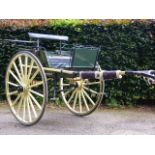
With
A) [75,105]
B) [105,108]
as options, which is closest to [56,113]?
[75,105]

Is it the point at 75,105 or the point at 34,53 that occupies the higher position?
the point at 34,53

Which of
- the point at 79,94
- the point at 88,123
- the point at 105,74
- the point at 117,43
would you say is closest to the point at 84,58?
the point at 105,74

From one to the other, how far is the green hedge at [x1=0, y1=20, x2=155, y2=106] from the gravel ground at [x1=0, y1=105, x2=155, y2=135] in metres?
0.39

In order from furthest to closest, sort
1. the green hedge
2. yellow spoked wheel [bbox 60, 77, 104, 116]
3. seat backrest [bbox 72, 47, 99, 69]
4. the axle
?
the green hedge < yellow spoked wheel [bbox 60, 77, 104, 116] < seat backrest [bbox 72, 47, 99, 69] < the axle

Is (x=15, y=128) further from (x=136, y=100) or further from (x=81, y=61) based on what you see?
(x=136, y=100)

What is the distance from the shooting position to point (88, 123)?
283 inches

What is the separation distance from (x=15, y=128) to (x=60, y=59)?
1.14 m

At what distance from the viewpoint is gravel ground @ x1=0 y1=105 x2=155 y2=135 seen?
22.0 feet

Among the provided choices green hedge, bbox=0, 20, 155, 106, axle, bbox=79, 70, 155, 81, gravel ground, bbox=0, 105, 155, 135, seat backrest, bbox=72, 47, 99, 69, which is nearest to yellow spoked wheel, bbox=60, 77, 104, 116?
gravel ground, bbox=0, 105, 155, 135

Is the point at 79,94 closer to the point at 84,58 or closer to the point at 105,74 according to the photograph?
the point at 84,58

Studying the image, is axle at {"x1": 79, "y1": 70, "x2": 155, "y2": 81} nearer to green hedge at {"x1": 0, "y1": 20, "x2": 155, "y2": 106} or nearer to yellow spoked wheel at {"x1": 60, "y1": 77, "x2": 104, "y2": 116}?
yellow spoked wheel at {"x1": 60, "y1": 77, "x2": 104, "y2": 116}

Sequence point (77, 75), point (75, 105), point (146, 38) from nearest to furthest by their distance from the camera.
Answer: point (77, 75) < point (75, 105) < point (146, 38)

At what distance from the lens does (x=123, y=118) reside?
7.68 metres

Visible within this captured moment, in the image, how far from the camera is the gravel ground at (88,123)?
6.70 metres
